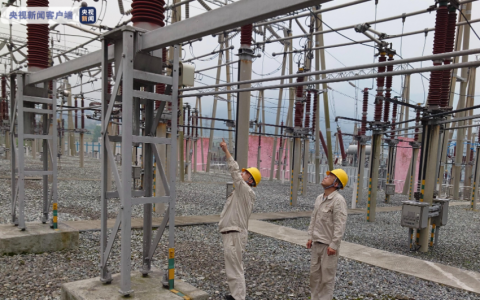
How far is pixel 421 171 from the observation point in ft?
26.2

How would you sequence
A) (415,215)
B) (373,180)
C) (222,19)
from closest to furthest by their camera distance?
(222,19) < (415,215) < (373,180)

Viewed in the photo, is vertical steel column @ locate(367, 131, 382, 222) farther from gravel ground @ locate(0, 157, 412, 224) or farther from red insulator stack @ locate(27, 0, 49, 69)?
red insulator stack @ locate(27, 0, 49, 69)

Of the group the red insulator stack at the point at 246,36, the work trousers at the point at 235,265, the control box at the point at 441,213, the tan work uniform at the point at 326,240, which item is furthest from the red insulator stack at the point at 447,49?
the work trousers at the point at 235,265

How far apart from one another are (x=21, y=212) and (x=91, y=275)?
1886 mm

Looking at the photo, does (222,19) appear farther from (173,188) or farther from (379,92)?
(379,92)

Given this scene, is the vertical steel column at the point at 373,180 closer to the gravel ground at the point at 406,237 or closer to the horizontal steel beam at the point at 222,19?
the gravel ground at the point at 406,237

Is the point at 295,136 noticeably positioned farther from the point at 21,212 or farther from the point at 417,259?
the point at 21,212

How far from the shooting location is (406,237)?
926 cm

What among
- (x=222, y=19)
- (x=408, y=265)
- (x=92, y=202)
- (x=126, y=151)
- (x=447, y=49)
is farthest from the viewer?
(x=92, y=202)

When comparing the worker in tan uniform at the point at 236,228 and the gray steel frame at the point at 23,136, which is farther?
the gray steel frame at the point at 23,136

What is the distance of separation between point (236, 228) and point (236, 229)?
12mm

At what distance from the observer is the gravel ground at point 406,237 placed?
750cm

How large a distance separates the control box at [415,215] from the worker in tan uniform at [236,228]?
4486 mm

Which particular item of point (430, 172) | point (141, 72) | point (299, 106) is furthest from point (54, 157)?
point (299, 106)
